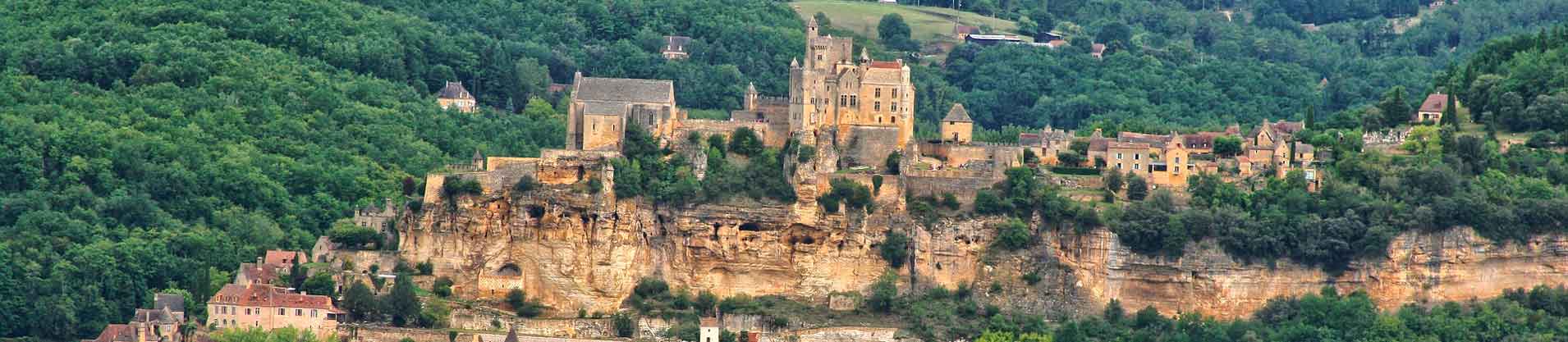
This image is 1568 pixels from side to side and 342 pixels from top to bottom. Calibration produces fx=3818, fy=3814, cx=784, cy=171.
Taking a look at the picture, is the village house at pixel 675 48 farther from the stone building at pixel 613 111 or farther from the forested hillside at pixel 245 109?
the stone building at pixel 613 111

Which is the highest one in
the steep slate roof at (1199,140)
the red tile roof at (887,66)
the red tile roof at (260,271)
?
the red tile roof at (887,66)

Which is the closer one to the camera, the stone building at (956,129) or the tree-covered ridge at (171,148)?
the tree-covered ridge at (171,148)

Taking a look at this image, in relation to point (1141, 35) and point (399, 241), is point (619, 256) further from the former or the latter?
point (1141, 35)

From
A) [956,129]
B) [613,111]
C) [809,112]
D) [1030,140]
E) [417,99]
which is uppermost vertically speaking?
[417,99]

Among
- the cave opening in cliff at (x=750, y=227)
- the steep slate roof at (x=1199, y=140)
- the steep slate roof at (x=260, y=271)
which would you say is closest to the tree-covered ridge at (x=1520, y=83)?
the steep slate roof at (x=1199, y=140)

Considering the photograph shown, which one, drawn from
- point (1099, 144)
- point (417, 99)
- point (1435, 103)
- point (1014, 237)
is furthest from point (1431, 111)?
point (417, 99)

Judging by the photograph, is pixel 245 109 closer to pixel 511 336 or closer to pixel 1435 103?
pixel 511 336

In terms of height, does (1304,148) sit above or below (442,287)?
above
